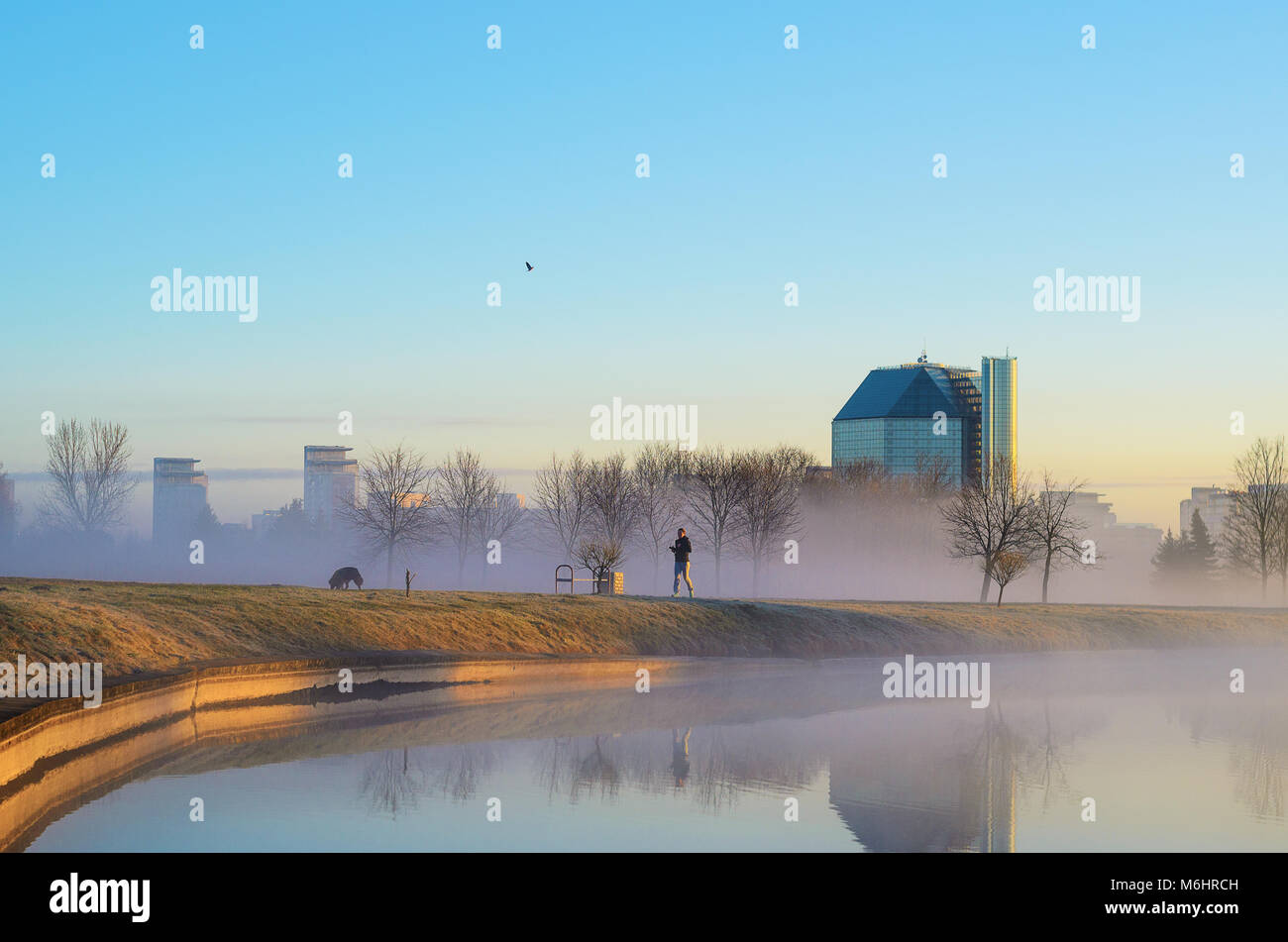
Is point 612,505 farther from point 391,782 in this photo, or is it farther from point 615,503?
point 391,782

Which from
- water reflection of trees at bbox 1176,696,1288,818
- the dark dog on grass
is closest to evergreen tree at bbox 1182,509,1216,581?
water reflection of trees at bbox 1176,696,1288,818

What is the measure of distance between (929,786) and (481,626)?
550 inches

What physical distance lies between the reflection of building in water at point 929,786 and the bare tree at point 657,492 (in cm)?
5254

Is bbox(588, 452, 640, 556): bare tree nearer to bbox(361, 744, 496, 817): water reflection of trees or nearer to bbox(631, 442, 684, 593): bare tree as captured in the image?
bbox(631, 442, 684, 593): bare tree

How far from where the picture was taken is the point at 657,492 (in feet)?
271

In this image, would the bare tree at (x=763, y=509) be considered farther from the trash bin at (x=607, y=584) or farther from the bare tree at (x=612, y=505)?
the trash bin at (x=607, y=584)

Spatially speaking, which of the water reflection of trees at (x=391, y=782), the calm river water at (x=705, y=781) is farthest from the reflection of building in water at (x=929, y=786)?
the water reflection of trees at (x=391, y=782)

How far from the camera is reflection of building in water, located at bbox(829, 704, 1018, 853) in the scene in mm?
12500

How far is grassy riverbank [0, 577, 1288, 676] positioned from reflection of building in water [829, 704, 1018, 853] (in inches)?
351

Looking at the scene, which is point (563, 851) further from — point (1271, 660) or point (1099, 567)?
point (1099, 567)

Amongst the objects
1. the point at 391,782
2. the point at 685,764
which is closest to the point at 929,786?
the point at 685,764

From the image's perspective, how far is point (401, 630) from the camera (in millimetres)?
25625

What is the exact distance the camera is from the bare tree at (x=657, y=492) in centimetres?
7625
